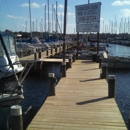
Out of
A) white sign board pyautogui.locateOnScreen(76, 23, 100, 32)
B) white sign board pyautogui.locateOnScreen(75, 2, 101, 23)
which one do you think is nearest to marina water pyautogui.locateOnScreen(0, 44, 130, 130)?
white sign board pyautogui.locateOnScreen(76, 23, 100, 32)

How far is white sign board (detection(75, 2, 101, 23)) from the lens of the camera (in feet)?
63.4

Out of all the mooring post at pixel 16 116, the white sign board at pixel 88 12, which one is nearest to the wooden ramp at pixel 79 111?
the mooring post at pixel 16 116

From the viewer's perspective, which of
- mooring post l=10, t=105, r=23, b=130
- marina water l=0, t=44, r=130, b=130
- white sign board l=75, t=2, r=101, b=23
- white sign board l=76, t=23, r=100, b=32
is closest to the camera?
mooring post l=10, t=105, r=23, b=130

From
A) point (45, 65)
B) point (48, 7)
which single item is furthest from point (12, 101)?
point (48, 7)

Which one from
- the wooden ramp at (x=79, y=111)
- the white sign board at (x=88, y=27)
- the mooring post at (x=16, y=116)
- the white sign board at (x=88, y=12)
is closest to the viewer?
the mooring post at (x=16, y=116)

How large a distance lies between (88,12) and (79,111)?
46.3ft

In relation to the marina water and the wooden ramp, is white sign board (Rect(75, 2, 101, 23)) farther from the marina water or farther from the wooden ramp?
the wooden ramp

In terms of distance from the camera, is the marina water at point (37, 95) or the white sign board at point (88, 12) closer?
the marina water at point (37, 95)

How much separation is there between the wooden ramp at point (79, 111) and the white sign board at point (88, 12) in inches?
392

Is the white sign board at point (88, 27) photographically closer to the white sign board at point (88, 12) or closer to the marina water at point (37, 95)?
the white sign board at point (88, 12)

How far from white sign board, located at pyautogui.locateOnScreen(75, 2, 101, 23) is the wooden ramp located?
32.7ft

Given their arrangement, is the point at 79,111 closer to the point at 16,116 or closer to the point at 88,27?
the point at 16,116

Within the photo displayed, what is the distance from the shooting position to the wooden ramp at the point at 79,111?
20.7ft

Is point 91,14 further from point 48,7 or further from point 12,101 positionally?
point 48,7
